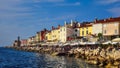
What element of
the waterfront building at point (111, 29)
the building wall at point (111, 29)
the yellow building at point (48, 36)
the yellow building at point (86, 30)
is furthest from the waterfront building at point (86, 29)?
the yellow building at point (48, 36)

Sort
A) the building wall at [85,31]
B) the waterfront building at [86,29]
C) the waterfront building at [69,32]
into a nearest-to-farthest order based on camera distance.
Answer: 1. the building wall at [85,31]
2. the waterfront building at [86,29]
3. the waterfront building at [69,32]

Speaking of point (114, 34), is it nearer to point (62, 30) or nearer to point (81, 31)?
point (81, 31)

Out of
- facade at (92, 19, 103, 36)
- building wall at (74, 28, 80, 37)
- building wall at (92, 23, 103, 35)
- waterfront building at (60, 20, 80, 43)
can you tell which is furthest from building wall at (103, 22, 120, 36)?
waterfront building at (60, 20, 80, 43)

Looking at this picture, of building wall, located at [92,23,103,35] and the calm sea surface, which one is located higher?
building wall, located at [92,23,103,35]

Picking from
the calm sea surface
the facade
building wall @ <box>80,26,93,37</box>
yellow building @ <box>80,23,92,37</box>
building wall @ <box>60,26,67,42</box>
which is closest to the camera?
the calm sea surface

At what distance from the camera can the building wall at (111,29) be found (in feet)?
265

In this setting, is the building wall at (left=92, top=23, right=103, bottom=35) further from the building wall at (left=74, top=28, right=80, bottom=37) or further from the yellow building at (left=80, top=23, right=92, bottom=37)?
the building wall at (left=74, top=28, right=80, bottom=37)

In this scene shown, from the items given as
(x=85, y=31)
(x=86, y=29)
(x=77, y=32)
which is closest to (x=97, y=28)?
(x=86, y=29)

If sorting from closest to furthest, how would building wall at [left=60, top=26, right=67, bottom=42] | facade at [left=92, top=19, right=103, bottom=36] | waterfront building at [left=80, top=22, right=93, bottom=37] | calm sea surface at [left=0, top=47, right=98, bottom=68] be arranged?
calm sea surface at [left=0, top=47, right=98, bottom=68]
facade at [left=92, top=19, right=103, bottom=36]
waterfront building at [left=80, top=22, right=93, bottom=37]
building wall at [left=60, top=26, right=67, bottom=42]

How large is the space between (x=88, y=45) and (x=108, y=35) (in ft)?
34.0

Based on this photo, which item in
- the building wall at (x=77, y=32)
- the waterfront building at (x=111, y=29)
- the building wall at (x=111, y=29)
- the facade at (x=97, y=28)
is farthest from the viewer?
the building wall at (x=77, y=32)

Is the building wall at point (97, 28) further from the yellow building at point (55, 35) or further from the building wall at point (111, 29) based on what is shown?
the yellow building at point (55, 35)

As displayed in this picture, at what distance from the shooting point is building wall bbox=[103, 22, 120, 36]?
80.7m

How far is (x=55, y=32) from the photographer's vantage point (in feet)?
458
